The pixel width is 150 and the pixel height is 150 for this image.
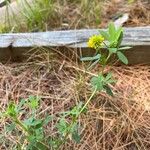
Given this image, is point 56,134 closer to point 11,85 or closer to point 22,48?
point 11,85

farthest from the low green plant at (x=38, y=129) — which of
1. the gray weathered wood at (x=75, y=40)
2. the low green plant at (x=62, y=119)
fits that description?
the gray weathered wood at (x=75, y=40)

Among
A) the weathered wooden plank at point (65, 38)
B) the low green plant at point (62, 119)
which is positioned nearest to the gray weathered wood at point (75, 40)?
the weathered wooden plank at point (65, 38)

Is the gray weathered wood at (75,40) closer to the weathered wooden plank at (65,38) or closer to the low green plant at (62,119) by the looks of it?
the weathered wooden plank at (65,38)

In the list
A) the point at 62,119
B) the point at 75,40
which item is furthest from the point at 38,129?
the point at 75,40

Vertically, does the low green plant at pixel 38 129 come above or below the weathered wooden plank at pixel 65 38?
below

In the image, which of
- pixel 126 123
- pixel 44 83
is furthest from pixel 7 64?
pixel 126 123

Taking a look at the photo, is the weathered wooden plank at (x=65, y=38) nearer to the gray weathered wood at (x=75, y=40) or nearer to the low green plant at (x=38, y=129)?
the gray weathered wood at (x=75, y=40)

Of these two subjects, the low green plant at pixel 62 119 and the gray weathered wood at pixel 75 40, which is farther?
the gray weathered wood at pixel 75 40

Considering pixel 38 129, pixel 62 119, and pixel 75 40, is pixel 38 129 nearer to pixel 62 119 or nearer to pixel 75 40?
pixel 62 119
